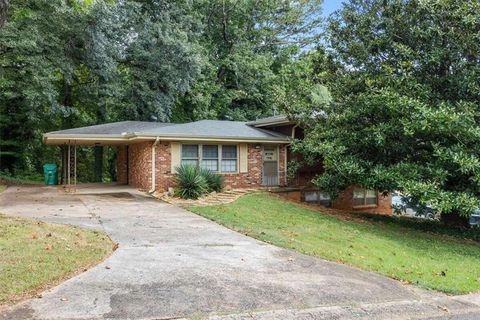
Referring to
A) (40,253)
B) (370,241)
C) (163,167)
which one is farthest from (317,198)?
(40,253)

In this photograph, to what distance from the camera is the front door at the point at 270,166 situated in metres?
18.2

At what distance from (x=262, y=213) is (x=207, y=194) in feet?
12.2

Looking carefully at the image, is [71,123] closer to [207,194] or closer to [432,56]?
[207,194]

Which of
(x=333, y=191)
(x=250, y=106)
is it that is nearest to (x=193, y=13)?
(x=250, y=106)

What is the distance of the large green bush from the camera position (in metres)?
15.0

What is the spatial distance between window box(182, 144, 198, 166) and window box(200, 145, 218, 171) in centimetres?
33

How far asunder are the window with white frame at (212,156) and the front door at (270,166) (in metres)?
1.34

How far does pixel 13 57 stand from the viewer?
66.4ft

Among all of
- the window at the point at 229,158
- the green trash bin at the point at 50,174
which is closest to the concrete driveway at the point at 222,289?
the window at the point at 229,158


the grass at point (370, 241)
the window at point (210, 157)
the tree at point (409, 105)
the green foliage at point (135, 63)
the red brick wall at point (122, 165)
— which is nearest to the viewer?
the grass at point (370, 241)

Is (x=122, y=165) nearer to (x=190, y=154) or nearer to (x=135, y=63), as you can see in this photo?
(x=135, y=63)

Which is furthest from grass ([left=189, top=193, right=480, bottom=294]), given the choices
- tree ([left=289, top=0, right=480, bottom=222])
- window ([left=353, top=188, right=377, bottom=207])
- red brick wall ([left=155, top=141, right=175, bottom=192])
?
window ([left=353, top=188, right=377, bottom=207])

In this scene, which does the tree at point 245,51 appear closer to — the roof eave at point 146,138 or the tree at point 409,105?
the roof eave at point 146,138

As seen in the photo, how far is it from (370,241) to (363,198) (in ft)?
33.9
